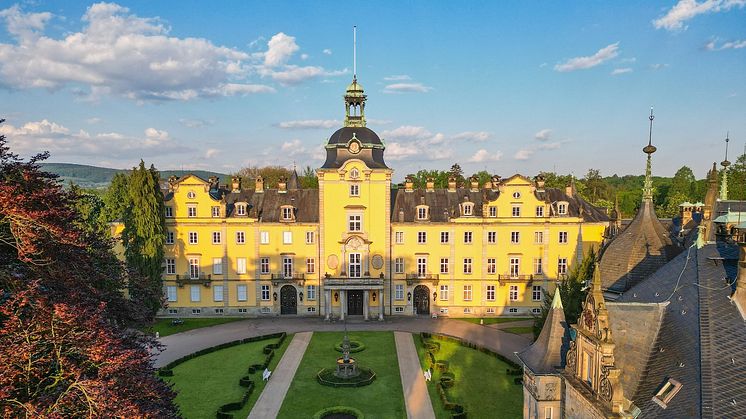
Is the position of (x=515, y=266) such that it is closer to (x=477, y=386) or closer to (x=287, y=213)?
(x=477, y=386)

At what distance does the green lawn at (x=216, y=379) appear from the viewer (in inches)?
1145

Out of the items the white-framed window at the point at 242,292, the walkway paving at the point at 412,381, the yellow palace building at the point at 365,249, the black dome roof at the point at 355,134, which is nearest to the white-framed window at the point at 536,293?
the yellow palace building at the point at 365,249

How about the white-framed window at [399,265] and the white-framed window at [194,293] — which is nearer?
the white-framed window at [194,293]

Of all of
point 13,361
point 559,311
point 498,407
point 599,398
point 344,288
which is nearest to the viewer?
point 13,361

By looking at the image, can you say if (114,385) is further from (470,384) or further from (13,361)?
(470,384)

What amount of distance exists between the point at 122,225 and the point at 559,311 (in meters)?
43.6

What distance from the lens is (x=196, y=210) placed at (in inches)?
1933

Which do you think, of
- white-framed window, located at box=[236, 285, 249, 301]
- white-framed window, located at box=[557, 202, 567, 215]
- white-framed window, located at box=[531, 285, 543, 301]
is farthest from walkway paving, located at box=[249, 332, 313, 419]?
white-framed window, located at box=[557, 202, 567, 215]

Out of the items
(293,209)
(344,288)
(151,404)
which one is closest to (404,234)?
(344,288)

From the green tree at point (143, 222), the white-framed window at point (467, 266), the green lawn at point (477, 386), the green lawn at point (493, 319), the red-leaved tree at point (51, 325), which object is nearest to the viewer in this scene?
the red-leaved tree at point (51, 325)

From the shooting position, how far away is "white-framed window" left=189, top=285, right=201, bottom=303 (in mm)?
49312

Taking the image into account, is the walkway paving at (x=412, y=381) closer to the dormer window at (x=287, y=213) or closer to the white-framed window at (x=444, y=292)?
the white-framed window at (x=444, y=292)

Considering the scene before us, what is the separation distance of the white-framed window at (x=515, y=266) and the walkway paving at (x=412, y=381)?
13.5m

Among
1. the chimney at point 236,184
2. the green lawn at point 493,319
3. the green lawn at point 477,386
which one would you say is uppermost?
the chimney at point 236,184
